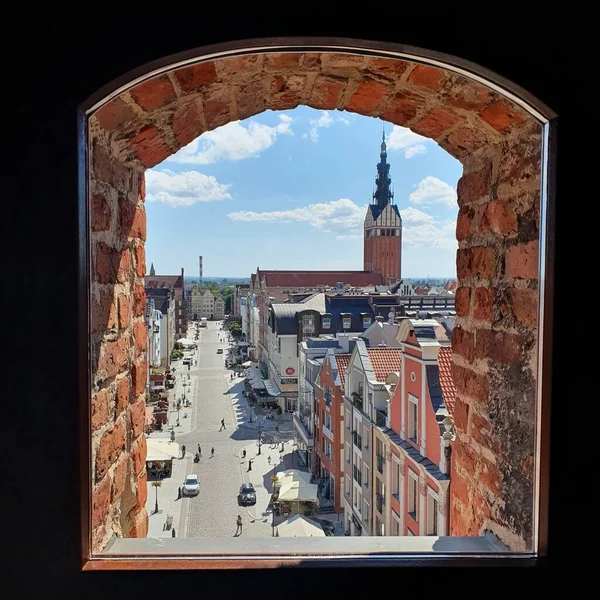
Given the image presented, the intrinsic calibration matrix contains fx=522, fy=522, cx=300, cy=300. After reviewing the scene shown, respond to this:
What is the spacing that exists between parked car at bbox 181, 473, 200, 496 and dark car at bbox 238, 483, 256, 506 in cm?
25

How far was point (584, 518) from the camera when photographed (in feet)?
3.10

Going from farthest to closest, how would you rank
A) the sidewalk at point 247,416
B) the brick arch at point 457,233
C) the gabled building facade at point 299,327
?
1. the gabled building facade at point 299,327
2. the sidewalk at point 247,416
3. the brick arch at point 457,233

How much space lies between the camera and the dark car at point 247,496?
247 cm

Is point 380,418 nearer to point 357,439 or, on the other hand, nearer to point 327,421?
point 357,439

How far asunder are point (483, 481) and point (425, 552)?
0.51 meters

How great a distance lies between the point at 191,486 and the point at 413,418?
357 cm

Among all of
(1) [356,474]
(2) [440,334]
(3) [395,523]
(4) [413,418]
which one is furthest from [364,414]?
(2) [440,334]

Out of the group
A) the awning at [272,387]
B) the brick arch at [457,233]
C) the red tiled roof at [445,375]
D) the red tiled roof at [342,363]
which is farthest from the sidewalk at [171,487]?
the red tiled roof at [342,363]

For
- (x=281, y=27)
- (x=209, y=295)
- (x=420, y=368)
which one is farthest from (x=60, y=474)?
(x=209, y=295)

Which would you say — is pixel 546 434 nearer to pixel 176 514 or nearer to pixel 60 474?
pixel 60 474

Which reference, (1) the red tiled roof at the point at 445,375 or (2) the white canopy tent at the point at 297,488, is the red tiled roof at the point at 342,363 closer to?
(1) the red tiled roof at the point at 445,375

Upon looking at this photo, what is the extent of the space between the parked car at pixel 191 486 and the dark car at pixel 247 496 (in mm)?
255

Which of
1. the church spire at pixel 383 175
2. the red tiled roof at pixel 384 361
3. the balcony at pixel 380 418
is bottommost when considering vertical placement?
the balcony at pixel 380 418

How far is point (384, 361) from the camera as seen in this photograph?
687 centimetres
